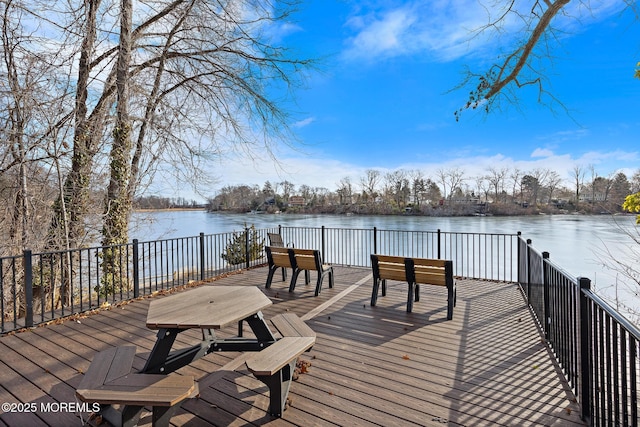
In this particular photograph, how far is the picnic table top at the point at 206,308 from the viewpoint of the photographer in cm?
206

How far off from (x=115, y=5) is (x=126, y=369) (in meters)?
7.78

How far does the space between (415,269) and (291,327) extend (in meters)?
2.12

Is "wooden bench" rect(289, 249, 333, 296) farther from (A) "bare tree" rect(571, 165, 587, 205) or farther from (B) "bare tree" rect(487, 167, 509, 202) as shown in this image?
(B) "bare tree" rect(487, 167, 509, 202)

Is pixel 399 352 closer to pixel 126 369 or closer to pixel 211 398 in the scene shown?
pixel 211 398

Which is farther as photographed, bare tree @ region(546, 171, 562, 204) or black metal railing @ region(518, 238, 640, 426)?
bare tree @ region(546, 171, 562, 204)

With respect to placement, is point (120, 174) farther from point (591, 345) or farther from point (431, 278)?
point (591, 345)

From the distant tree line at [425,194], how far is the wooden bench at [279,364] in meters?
16.6

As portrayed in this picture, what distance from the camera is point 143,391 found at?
1.64 meters

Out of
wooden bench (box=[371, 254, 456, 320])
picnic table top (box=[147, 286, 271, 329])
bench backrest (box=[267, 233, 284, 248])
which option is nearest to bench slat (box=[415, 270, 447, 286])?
wooden bench (box=[371, 254, 456, 320])

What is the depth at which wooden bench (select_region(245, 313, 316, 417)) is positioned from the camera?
1819mm

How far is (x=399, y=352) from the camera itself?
9.56 feet

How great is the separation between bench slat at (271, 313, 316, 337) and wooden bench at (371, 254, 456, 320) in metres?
1.87

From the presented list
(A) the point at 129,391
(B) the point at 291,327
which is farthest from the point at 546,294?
(A) the point at 129,391

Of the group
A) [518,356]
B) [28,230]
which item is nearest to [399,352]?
[518,356]
